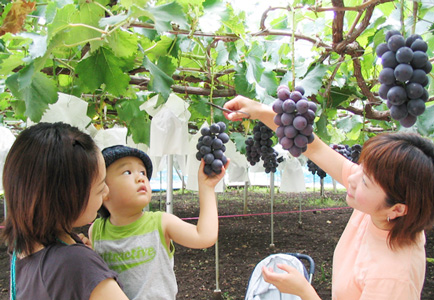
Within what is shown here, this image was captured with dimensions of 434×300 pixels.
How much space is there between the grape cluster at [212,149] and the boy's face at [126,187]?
0.87 feet

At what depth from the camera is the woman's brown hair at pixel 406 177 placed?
1016mm

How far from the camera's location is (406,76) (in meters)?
0.79

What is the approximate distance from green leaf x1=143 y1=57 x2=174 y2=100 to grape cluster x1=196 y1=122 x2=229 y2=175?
51cm

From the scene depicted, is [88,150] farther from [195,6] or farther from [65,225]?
[195,6]

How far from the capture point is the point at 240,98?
130cm

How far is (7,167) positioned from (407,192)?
1.11 m

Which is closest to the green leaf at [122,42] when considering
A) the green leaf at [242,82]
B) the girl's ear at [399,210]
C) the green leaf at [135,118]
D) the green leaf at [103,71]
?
the green leaf at [103,71]

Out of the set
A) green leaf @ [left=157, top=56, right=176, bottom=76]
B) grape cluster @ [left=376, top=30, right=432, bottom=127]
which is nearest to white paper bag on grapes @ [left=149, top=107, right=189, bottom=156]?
green leaf @ [left=157, top=56, right=176, bottom=76]

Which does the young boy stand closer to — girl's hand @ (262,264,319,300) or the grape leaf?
girl's hand @ (262,264,319,300)

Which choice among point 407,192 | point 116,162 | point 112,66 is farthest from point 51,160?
point 407,192

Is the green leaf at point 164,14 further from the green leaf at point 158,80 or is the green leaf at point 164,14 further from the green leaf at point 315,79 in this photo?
the green leaf at point 315,79

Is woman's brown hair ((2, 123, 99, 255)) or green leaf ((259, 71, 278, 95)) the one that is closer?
woman's brown hair ((2, 123, 99, 255))

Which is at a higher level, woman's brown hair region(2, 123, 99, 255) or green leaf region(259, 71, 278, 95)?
green leaf region(259, 71, 278, 95)

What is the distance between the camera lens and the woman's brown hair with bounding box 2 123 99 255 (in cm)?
88
